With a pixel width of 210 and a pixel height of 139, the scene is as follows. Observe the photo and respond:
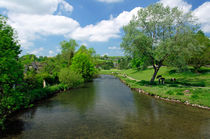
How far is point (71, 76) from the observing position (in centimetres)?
3262

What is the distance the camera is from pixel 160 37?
98.5ft

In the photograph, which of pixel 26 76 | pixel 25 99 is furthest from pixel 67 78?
pixel 25 99

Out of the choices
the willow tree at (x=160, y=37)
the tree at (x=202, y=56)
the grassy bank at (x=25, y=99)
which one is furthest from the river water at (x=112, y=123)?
the tree at (x=202, y=56)

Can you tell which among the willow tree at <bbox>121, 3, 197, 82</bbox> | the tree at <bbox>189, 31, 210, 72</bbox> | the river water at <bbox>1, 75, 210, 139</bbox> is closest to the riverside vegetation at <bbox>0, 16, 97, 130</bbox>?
the river water at <bbox>1, 75, 210, 139</bbox>

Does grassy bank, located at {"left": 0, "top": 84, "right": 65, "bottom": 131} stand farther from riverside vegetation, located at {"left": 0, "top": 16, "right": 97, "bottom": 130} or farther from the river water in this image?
the river water

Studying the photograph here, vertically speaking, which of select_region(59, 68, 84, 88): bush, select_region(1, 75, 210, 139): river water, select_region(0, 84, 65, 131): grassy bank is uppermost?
select_region(59, 68, 84, 88): bush

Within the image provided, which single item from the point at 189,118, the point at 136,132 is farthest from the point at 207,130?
the point at 136,132

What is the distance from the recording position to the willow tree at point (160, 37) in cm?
2725

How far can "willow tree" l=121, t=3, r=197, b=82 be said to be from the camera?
2725 centimetres

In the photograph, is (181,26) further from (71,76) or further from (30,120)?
(30,120)

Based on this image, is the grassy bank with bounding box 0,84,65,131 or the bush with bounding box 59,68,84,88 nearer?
the grassy bank with bounding box 0,84,65,131

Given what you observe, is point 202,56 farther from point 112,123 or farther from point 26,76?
point 26,76

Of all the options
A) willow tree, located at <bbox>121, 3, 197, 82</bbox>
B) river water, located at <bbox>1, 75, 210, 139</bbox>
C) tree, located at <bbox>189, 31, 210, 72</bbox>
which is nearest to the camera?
river water, located at <bbox>1, 75, 210, 139</bbox>

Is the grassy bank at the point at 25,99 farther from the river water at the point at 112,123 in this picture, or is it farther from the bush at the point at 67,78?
the bush at the point at 67,78
